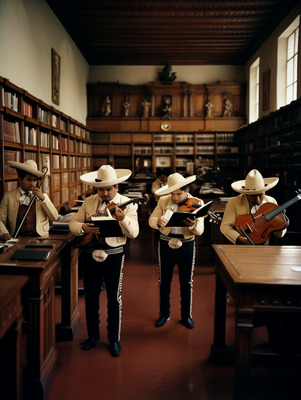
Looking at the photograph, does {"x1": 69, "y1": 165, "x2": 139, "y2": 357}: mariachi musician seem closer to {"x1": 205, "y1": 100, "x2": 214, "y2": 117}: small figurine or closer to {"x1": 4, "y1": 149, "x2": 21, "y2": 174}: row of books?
{"x1": 4, "y1": 149, "x2": 21, "y2": 174}: row of books

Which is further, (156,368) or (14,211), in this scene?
(14,211)

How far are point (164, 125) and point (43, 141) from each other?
18.5 ft

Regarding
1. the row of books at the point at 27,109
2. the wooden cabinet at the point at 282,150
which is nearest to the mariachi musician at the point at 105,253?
the row of books at the point at 27,109

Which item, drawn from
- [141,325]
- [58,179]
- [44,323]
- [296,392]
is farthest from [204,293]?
[58,179]

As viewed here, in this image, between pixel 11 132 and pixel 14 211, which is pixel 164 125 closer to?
pixel 11 132

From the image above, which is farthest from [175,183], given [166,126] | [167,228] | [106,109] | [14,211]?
[106,109]

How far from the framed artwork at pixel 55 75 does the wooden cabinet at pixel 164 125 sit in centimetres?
291

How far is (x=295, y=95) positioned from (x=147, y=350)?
19.8 feet

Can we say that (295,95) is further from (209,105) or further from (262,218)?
(262,218)

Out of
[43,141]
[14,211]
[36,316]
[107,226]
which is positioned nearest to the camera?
[36,316]

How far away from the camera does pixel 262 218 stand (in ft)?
9.53

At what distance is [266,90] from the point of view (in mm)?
8352

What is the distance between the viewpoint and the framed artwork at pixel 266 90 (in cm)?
821

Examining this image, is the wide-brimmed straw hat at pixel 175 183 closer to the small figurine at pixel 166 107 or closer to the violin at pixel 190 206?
the violin at pixel 190 206
